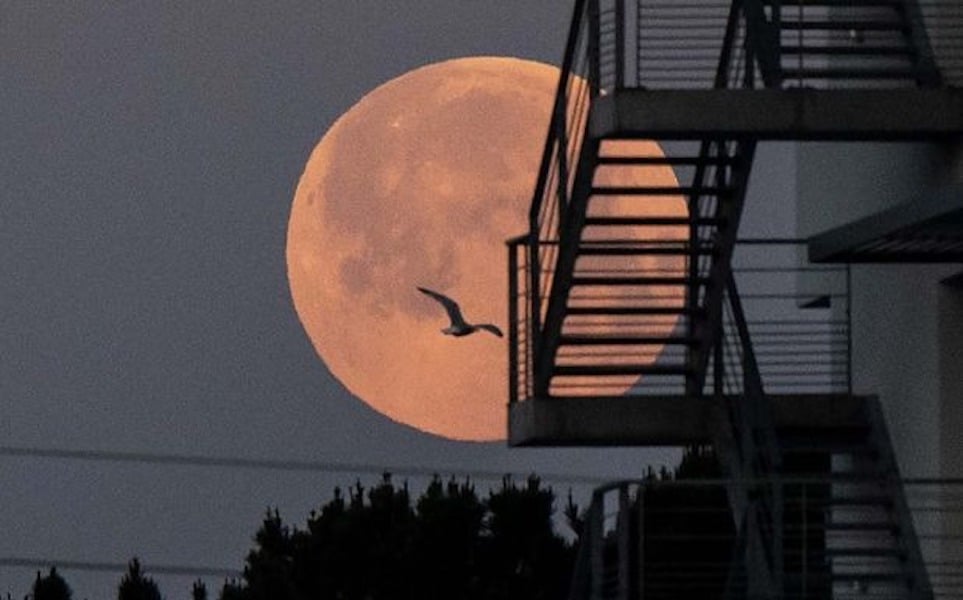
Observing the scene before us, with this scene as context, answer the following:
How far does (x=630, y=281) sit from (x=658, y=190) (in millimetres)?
816

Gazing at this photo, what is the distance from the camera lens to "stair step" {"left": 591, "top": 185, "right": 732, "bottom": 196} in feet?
118

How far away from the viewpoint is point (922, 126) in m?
34.3

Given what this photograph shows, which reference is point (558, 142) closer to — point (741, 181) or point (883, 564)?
point (741, 181)

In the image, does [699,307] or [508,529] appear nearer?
[699,307]

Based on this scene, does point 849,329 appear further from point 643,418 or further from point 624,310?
point 624,310

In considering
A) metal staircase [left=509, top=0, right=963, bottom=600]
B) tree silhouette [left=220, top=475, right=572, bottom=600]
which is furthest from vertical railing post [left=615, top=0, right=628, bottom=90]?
tree silhouette [left=220, top=475, right=572, bottom=600]

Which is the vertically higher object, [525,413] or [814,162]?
[814,162]

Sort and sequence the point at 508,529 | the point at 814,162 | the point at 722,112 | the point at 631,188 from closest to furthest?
the point at 722,112
the point at 631,188
the point at 814,162
the point at 508,529

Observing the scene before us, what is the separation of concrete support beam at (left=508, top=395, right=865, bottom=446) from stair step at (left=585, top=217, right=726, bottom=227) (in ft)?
5.34

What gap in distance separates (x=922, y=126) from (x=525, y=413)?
504 cm

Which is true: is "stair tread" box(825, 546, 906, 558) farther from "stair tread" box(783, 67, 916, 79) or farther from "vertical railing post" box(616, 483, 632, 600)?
"stair tread" box(783, 67, 916, 79)

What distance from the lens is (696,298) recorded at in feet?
124

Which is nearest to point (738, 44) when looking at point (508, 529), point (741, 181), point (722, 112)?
point (741, 181)

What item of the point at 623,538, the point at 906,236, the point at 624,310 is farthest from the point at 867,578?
the point at 906,236
